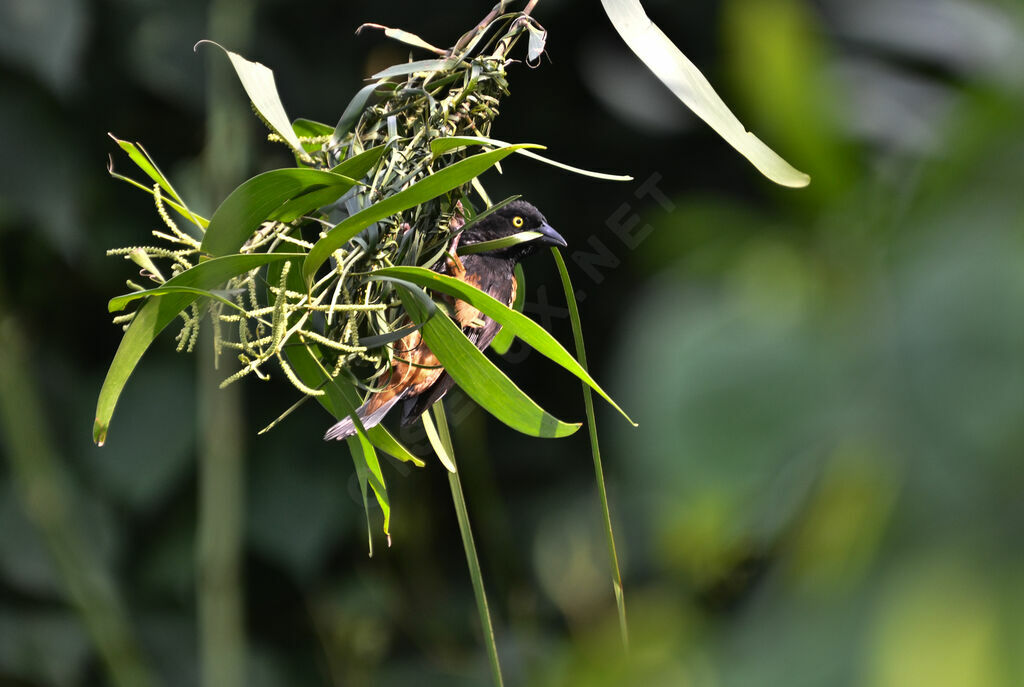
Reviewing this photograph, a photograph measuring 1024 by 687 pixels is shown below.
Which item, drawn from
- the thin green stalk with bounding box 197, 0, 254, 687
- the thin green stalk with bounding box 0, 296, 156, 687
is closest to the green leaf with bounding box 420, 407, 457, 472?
the thin green stalk with bounding box 197, 0, 254, 687

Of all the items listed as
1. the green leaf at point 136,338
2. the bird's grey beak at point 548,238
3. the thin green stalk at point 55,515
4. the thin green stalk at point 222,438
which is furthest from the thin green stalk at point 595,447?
the thin green stalk at point 55,515

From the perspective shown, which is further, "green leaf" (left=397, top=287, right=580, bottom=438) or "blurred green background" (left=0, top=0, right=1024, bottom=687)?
"green leaf" (left=397, top=287, right=580, bottom=438)

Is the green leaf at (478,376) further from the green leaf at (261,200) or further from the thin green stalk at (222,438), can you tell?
the thin green stalk at (222,438)

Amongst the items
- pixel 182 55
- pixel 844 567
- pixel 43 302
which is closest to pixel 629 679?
pixel 844 567

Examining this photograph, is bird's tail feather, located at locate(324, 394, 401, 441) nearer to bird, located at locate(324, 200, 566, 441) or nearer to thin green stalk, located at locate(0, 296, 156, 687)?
bird, located at locate(324, 200, 566, 441)

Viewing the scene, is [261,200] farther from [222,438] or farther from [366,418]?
[222,438]

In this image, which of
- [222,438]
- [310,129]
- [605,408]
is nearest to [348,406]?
[310,129]
